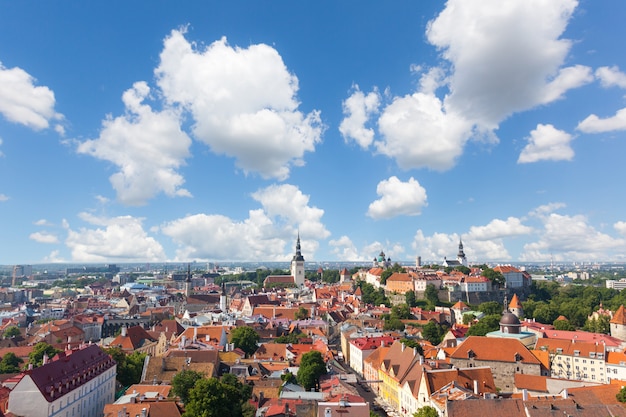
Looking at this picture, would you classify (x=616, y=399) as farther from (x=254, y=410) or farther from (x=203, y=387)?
(x=203, y=387)

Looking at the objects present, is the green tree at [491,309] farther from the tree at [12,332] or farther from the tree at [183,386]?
the tree at [12,332]

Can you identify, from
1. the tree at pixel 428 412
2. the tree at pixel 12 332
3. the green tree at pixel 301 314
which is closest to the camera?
Result: the tree at pixel 428 412

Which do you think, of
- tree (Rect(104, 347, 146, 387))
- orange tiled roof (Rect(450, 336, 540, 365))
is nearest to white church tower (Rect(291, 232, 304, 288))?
tree (Rect(104, 347, 146, 387))

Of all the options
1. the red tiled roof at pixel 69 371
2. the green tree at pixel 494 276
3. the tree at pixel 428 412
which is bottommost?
the tree at pixel 428 412

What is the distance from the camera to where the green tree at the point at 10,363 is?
61562 millimetres

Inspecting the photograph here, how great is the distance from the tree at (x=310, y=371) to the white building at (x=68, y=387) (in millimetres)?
20780

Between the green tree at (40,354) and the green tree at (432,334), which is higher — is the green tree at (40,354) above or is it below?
above

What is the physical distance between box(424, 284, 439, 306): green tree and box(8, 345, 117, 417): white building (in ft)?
283

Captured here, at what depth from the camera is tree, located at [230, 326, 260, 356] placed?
68188mm

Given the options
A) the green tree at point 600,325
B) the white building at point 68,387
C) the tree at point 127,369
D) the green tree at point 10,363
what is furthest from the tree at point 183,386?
the green tree at point 600,325

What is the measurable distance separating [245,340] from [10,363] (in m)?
30.8

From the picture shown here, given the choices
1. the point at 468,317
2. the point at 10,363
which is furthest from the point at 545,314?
the point at 10,363

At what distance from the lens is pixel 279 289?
16662 centimetres

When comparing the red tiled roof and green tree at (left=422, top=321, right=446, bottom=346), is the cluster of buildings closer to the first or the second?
the red tiled roof
